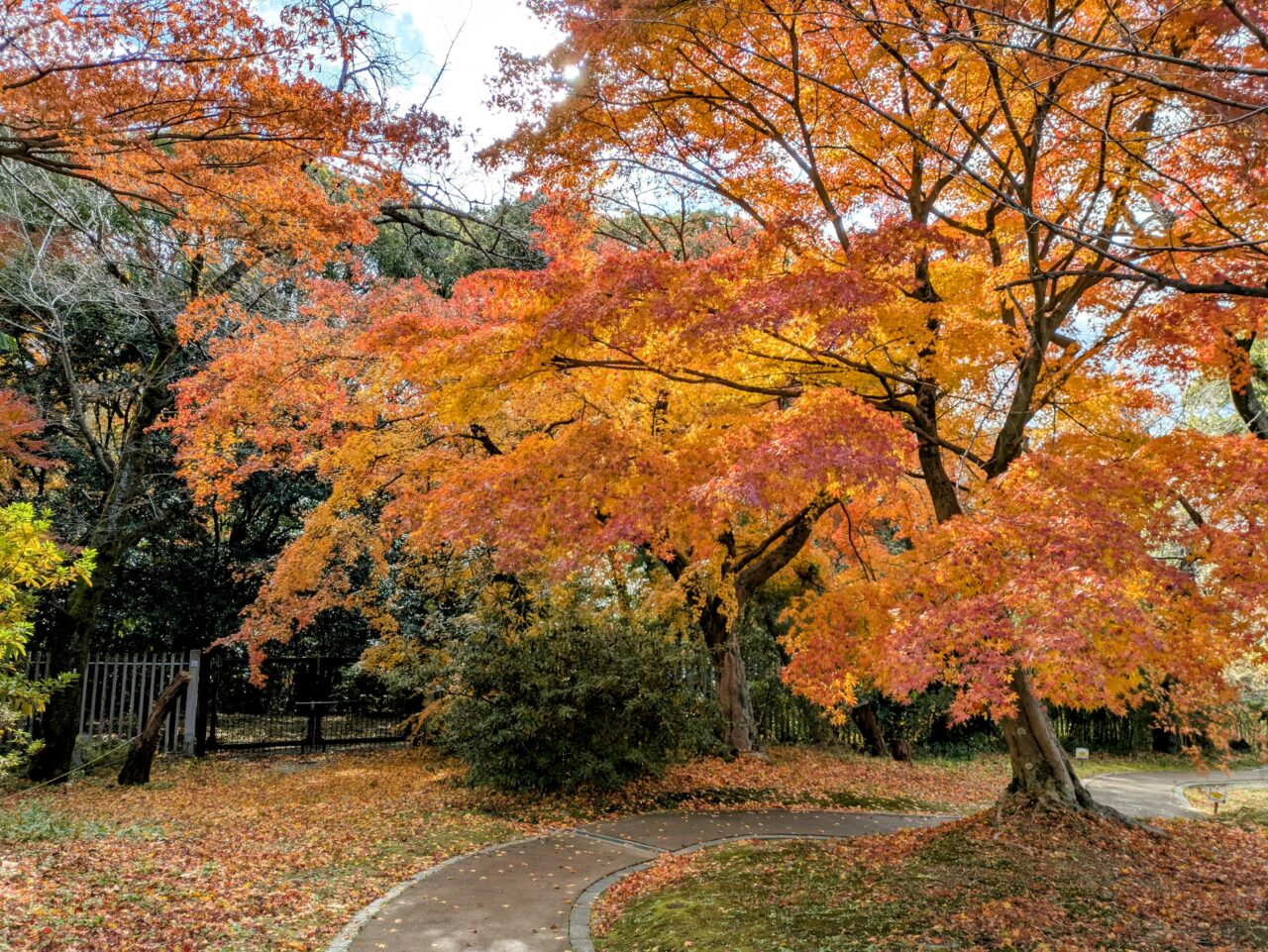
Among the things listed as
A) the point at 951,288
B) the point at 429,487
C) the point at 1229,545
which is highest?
the point at 951,288

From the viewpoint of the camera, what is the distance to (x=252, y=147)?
23.1 ft

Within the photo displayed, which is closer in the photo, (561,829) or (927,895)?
(927,895)

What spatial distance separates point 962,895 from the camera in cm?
531

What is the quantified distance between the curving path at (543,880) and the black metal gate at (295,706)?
26.2 ft

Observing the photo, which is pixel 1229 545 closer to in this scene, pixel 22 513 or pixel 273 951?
pixel 273 951

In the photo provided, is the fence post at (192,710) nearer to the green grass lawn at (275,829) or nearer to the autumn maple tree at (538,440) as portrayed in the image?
the green grass lawn at (275,829)

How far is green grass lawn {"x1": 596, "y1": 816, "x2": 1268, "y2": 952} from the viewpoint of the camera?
463 centimetres

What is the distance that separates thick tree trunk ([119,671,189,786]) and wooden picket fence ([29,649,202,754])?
1.54 metres

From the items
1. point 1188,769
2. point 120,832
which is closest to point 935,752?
point 1188,769

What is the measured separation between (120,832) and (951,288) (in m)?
8.92

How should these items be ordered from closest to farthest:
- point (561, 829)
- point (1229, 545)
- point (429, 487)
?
point (1229, 545) → point (561, 829) → point (429, 487)

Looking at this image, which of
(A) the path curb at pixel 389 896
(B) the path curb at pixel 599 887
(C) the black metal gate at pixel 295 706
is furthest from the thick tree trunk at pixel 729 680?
(C) the black metal gate at pixel 295 706

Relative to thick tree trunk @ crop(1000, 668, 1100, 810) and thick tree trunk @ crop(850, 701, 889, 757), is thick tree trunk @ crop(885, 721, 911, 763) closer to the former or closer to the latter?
thick tree trunk @ crop(850, 701, 889, 757)

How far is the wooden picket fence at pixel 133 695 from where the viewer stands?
12.3 metres
